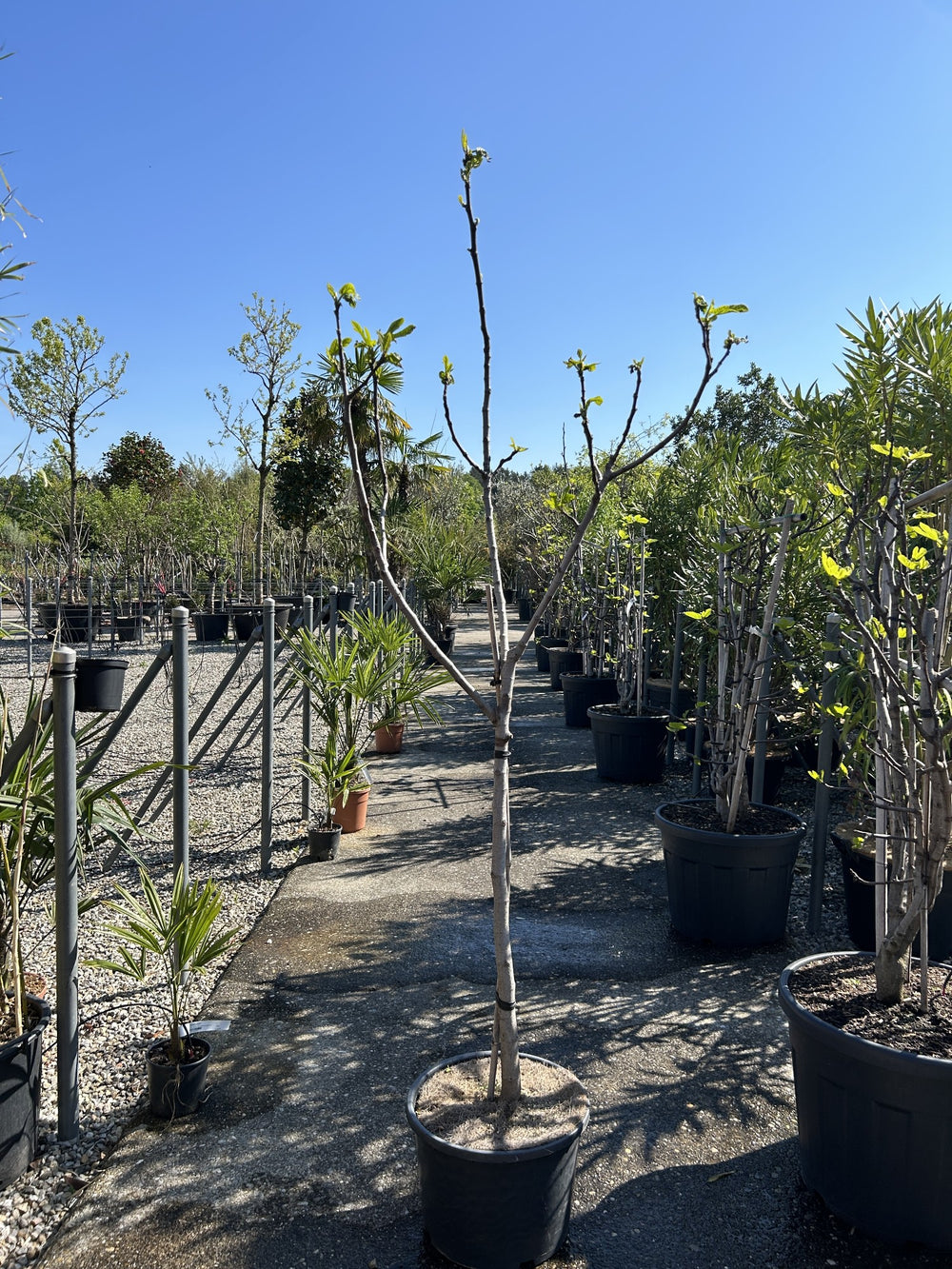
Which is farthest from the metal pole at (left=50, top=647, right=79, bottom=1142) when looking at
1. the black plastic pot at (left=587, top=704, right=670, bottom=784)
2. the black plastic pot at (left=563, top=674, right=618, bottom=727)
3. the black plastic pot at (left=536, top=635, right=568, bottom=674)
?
the black plastic pot at (left=536, top=635, right=568, bottom=674)

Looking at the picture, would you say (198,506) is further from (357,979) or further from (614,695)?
(357,979)

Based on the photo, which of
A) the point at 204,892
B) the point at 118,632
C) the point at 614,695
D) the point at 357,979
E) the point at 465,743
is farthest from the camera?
the point at 118,632

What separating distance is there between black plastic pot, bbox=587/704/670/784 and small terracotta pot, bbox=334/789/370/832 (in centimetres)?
→ 187

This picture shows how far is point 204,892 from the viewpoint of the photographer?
7.94 ft

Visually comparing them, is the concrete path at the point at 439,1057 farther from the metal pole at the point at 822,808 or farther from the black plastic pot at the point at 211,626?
the black plastic pot at the point at 211,626

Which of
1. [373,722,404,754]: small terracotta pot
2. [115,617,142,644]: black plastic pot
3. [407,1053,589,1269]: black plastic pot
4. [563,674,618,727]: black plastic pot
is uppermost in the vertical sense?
[115,617,142,644]: black plastic pot

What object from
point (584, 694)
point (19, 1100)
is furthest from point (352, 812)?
point (584, 694)

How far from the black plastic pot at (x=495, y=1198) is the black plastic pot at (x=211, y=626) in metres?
14.0

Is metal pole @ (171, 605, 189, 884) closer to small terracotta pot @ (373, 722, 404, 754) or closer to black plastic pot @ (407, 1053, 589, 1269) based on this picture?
black plastic pot @ (407, 1053, 589, 1269)

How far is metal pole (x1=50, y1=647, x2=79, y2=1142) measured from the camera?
6.91 ft

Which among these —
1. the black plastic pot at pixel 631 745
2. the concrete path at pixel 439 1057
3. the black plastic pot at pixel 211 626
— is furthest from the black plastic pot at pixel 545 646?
the concrete path at pixel 439 1057

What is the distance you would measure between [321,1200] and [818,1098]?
45.4 inches

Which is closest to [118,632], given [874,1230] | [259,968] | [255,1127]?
[259,968]

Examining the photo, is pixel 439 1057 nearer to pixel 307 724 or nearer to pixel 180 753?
pixel 180 753
